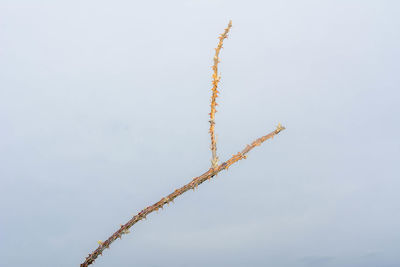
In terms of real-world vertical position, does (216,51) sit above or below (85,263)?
above

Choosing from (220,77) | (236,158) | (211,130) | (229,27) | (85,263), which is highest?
(229,27)

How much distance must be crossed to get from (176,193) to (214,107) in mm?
963

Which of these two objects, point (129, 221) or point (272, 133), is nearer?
point (272, 133)

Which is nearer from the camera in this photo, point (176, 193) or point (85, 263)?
point (176, 193)

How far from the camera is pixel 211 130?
17.1 feet

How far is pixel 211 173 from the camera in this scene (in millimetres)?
5012

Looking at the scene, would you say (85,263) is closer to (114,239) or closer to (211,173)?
(114,239)

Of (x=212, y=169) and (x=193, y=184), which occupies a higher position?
(x=212, y=169)

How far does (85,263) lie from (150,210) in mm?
1133

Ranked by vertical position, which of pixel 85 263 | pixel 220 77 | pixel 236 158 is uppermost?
pixel 220 77

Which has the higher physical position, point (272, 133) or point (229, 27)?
point (229, 27)

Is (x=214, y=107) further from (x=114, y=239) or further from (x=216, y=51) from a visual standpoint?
(x=114, y=239)

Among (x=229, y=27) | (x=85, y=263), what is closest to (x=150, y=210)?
(x=85, y=263)

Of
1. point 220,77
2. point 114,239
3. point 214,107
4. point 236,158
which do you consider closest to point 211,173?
point 236,158
